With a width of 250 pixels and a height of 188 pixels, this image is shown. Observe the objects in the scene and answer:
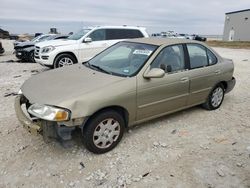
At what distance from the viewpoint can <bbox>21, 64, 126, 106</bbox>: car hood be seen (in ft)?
11.0

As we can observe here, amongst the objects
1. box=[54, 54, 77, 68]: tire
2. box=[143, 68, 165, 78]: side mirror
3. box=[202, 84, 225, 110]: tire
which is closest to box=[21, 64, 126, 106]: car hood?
box=[143, 68, 165, 78]: side mirror

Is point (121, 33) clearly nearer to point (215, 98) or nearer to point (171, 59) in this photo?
point (215, 98)

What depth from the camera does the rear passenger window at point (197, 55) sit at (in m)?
4.80

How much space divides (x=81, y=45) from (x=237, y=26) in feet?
149

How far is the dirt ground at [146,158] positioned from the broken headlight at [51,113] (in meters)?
0.70

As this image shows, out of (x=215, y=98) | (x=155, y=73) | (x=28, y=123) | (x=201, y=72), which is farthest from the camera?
(x=215, y=98)

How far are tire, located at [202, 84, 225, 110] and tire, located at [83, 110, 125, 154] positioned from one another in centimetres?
241

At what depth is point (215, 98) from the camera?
550 centimetres

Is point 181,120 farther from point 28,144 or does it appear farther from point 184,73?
point 28,144

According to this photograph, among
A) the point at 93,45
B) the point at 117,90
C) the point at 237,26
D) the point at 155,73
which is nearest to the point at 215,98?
the point at 155,73

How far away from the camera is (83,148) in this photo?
12.4 ft

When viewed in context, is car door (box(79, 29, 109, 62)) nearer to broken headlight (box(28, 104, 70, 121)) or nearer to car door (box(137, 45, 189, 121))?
car door (box(137, 45, 189, 121))

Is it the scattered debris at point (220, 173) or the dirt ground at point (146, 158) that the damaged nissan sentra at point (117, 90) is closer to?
the dirt ground at point (146, 158)

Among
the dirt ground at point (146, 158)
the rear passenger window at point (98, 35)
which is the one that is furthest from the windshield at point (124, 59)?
the rear passenger window at point (98, 35)
